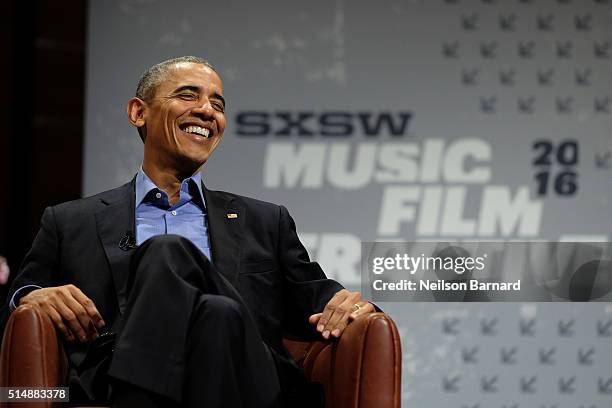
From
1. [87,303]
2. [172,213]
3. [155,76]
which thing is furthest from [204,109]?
[87,303]

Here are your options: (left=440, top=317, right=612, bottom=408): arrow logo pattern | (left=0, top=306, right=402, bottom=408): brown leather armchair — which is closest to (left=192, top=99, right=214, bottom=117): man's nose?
(left=0, top=306, right=402, bottom=408): brown leather armchair

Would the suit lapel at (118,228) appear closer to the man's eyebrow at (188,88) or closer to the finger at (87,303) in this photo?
the finger at (87,303)

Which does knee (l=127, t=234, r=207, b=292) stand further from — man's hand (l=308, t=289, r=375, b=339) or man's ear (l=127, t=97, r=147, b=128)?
man's ear (l=127, t=97, r=147, b=128)

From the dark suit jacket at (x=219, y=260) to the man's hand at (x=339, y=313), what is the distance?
0.13m

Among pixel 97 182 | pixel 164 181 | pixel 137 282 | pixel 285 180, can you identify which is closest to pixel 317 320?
pixel 137 282

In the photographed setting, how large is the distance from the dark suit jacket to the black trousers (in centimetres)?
39

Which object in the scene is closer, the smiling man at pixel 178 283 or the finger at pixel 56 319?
the smiling man at pixel 178 283

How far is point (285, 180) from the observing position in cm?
419

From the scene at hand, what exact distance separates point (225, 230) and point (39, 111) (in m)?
2.03

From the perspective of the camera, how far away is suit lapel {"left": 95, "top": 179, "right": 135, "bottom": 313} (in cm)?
239

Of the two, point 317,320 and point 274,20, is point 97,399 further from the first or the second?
point 274,20

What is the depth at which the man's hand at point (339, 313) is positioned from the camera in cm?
223

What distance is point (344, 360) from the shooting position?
217 centimetres

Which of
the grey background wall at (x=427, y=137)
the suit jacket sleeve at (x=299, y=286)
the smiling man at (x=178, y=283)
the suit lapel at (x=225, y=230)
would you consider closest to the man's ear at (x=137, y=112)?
the smiling man at (x=178, y=283)
